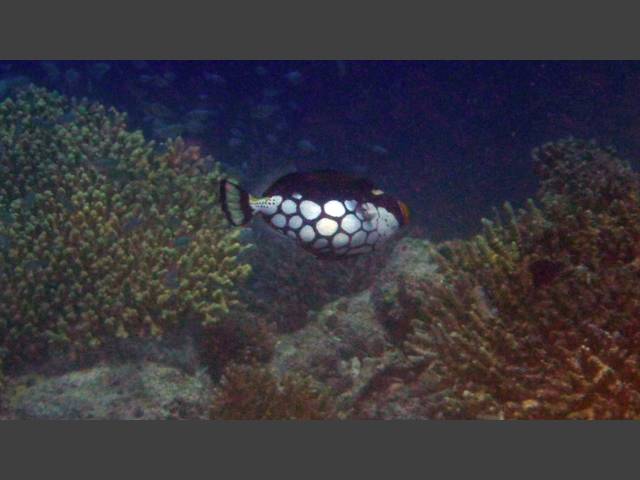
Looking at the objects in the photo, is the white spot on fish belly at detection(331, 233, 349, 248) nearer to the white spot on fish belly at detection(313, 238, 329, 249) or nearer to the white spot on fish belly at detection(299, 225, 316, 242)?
the white spot on fish belly at detection(313, 238, 329, 249)

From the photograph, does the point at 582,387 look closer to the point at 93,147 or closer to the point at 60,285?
the point at 60,285

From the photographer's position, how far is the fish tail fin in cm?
377

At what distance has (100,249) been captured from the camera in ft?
15.7

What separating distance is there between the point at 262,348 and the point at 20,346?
2.07m

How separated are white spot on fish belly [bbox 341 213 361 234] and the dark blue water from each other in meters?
5.95

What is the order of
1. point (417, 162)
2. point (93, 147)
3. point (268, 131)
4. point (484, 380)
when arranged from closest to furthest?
point (484, 380) < point (93, 147) < point (417, 162) < point (268, 131)

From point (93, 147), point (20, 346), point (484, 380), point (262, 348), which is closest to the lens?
point (484, 380)

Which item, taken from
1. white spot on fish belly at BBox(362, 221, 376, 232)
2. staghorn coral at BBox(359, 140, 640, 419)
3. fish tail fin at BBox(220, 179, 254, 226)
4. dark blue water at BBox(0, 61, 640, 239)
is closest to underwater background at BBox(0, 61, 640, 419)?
staghorn coral at BBox(359, 140, 640, 419)

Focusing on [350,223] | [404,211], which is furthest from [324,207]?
[404,211]

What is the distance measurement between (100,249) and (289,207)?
6.60ft

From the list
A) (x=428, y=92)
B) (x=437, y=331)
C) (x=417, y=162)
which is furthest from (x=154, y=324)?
(x=428, y=92)

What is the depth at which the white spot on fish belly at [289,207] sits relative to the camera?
3.81 meters

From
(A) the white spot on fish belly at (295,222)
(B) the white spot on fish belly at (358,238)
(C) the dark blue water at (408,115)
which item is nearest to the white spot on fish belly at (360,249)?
(B) the white spot on fish belly at (358,238)

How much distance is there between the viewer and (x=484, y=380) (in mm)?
3889
